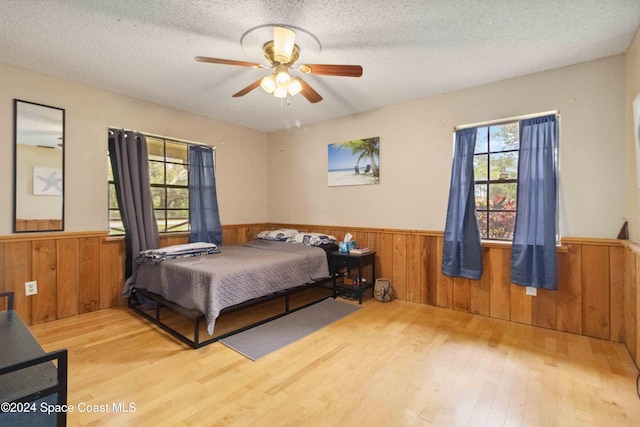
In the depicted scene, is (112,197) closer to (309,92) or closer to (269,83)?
(269,83)

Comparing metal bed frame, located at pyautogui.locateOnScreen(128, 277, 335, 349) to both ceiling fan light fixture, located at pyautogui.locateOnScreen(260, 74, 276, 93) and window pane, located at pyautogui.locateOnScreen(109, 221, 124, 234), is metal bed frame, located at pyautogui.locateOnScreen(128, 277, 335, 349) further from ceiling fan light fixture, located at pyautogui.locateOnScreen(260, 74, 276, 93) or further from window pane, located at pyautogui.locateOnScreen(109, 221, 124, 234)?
ceiling fan light fixture, located at pyautogui.locateOnScreen(260, 74, 276, 93)

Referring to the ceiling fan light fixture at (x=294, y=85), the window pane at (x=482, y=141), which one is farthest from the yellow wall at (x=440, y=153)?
the ceiling fan light fixture at (x=294, y=85)

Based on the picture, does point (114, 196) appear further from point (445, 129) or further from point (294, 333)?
point (445, 129)

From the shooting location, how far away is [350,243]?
12.5 feet

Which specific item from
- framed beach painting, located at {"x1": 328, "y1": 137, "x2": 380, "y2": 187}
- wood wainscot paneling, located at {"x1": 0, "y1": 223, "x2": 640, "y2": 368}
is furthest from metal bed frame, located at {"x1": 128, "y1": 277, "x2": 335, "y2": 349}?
framed beach painting, located at {"x1": 328, "y1": 137, "x2": 380, "y2": 187}

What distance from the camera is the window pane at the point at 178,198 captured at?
3871 mm

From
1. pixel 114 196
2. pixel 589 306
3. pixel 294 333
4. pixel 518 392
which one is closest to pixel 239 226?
pixel 114 196

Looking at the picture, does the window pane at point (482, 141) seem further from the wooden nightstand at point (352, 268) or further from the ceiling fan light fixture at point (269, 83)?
the ceiling fan light fixture at point (269, 83)

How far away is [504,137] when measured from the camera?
10.0ft

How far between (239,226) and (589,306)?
420 centimetres

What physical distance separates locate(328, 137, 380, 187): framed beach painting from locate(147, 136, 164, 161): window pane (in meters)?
2.22

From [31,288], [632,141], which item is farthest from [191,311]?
[632,141]

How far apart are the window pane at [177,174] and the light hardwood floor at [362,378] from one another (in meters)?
1.84

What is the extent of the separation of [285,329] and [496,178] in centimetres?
261
